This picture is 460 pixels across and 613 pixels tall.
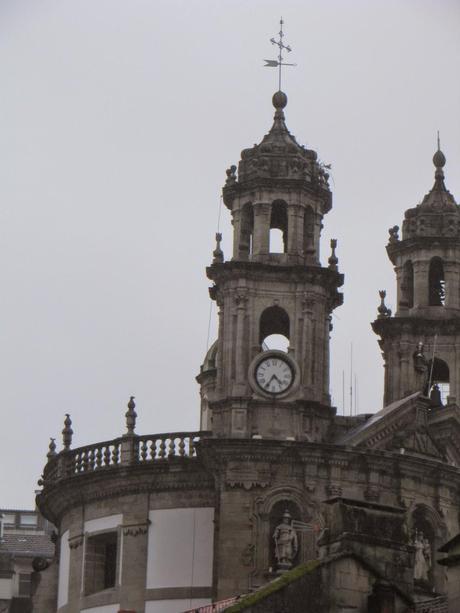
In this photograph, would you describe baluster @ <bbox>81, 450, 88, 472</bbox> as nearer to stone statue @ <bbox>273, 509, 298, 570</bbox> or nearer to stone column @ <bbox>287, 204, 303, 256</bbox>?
stone statue @ <bbox>273, 509, 298, 570</bbox>

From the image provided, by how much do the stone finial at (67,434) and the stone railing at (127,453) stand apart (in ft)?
1.97

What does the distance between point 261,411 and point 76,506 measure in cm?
762

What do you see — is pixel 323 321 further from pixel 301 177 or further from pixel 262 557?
pixel 262 557

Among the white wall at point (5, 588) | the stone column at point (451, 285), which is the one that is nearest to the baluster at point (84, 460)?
the stone column at point (451, 285)

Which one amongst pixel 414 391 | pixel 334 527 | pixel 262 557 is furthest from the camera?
pixel 414 391

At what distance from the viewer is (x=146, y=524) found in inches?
2527

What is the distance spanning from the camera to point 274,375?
65.4 meters

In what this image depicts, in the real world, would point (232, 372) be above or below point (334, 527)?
above

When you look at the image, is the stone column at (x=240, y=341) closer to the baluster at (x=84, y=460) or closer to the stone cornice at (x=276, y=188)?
the stone cornice at (x=276, y=188)

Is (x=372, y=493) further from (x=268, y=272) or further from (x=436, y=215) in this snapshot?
(x=436, y=215)

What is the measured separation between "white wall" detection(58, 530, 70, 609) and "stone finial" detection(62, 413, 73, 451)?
306 centimetres

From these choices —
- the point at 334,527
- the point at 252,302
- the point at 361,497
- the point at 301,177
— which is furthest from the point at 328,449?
the point at 334,527

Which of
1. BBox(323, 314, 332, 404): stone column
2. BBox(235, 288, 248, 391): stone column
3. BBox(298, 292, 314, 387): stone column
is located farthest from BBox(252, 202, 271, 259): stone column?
BBox(323, 314, 332, 404): stone column

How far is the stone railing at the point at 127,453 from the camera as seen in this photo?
64.9 m
